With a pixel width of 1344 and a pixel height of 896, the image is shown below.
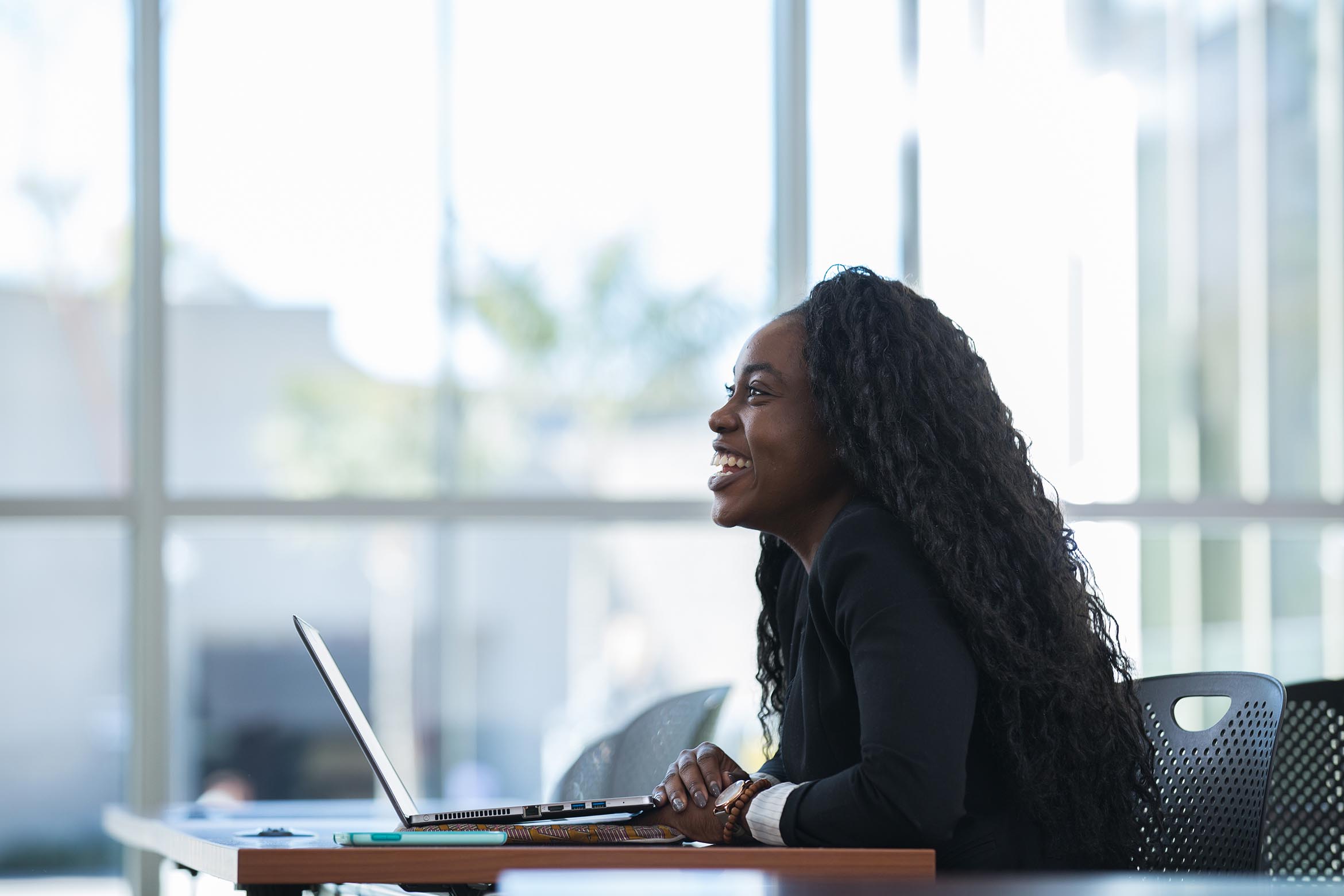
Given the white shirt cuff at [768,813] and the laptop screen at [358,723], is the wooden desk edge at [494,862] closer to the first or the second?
the white shirt cuff at [768,813]

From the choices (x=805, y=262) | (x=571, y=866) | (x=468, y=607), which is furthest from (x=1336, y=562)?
(x=571, y=866)

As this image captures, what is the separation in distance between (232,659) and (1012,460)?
9.84 feet

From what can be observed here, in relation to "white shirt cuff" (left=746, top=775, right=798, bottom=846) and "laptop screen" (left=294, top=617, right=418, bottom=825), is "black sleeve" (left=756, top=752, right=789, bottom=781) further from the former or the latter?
"laptop screen" (left=294, top=617, right=418, bottom=825)

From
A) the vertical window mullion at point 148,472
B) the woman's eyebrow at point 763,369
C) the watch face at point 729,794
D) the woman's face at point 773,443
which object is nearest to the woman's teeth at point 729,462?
the woman's face at point 773,443

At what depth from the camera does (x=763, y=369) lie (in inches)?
78.0

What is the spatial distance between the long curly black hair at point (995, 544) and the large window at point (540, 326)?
2410 millimetres

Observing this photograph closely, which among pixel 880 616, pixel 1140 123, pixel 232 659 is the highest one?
pixel 1140 123

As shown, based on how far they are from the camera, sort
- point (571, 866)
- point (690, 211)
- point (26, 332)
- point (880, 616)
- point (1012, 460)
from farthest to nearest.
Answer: point (690, 211) → point (26, 332) → point (1012, 460) → point (880, 616) → point (571, 866)

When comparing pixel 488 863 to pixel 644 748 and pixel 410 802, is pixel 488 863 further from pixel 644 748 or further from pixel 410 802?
pixel 644 748

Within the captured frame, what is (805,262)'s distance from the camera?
4.37 meters

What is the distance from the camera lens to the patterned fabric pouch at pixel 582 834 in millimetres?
1565

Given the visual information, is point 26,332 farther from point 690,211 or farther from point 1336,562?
point 1336,562

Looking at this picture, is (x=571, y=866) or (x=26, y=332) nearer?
(x=571, y=866)

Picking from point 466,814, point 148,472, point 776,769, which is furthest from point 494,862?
point 148,472
